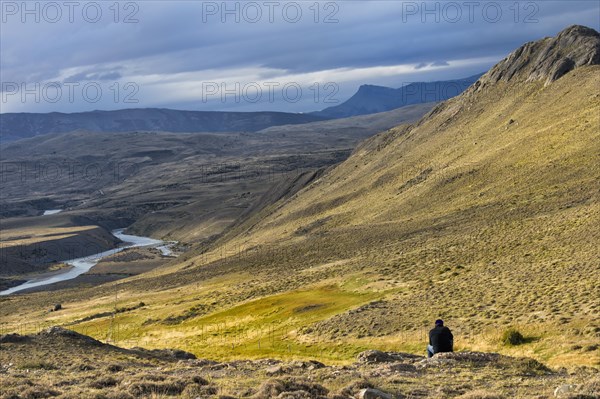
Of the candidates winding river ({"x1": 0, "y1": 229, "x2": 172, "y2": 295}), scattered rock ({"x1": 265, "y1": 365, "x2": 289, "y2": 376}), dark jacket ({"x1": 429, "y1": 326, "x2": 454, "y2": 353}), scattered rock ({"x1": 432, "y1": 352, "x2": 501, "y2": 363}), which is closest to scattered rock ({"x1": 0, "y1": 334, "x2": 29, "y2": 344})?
scattered rock ({"x1": 265, "y1": 365, "x2": 289, "y2": 376})

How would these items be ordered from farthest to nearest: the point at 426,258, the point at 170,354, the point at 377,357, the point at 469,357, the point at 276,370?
the point at 426,258 < the point at 170,354 < the point at 377,357 < the point at 469,357 < the point at 276,370

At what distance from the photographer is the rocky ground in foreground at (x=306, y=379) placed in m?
18.3

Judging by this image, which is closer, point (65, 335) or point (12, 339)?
point (12, 339)

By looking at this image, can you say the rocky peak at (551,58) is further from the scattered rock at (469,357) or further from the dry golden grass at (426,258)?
the scattered rock at (469,357)

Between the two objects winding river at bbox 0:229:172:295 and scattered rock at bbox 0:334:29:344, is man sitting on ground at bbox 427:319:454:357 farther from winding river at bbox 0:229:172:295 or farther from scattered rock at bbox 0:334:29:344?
winding river at bbox 0:229:172:295

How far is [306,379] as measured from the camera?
21.0 m

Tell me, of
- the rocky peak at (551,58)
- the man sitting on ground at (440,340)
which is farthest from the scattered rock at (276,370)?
the rocky peak at (551,58)

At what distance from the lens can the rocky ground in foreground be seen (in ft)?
60.0

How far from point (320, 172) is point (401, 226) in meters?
80.4

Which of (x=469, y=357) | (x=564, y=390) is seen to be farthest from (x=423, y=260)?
(x=564, y=390)

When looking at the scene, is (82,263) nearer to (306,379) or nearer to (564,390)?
(306,379)

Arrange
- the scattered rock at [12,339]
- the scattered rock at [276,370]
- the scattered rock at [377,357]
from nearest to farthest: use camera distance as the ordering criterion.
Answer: the scattered rock at [276,370] < the scattered rock at [377,357] < the scattered rock at [12,339]

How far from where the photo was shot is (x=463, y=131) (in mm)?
111938

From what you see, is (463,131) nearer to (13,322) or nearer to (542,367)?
(13,322)
